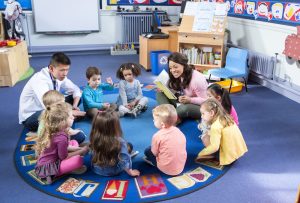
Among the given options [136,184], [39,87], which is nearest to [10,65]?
[39,87]

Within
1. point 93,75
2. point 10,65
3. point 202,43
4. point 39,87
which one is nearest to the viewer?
point 39,87

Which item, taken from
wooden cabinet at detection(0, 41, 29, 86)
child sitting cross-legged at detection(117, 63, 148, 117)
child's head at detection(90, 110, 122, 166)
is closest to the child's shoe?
child sitting cross-legged at detection(117, 63, 148, 117)

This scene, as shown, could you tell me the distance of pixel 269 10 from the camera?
456 centimetres

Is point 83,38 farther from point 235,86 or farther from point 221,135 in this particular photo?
point 221,135

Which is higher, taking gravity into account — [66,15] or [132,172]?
[66,15]

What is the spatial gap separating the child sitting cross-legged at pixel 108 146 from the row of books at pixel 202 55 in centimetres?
328

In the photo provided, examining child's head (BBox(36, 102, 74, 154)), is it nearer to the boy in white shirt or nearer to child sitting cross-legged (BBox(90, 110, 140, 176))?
child sitting cross-legged (BBox(90, 110, 140, 176))

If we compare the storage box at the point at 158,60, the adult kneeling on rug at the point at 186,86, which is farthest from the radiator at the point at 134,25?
the adult kneeling on rug at the point at 186,86

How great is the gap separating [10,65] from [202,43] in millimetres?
2987

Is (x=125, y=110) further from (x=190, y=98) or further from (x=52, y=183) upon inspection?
(x=52, y=183)

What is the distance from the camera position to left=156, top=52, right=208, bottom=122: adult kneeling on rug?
127 inches

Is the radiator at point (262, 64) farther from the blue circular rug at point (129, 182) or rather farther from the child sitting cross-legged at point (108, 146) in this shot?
the child sitting cross-legged at point (108, 146)

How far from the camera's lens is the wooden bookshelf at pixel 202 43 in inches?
199

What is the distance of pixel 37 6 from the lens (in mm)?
6715
